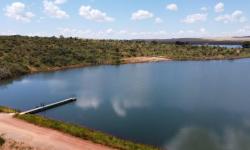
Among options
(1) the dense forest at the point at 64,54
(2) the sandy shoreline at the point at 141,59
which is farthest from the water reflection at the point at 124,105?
(2) the sandy shoreline at the point at 141,59

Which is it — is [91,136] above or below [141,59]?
above

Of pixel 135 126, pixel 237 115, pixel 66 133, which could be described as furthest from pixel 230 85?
pixel 66 133

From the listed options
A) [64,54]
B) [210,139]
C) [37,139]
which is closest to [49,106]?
[37,139]

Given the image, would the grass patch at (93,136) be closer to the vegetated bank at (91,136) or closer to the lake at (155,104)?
the vegetated bank at (91,136)

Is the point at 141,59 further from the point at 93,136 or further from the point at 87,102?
the point at 93,136

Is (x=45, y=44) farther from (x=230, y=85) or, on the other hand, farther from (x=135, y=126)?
(x=135, y=126)
